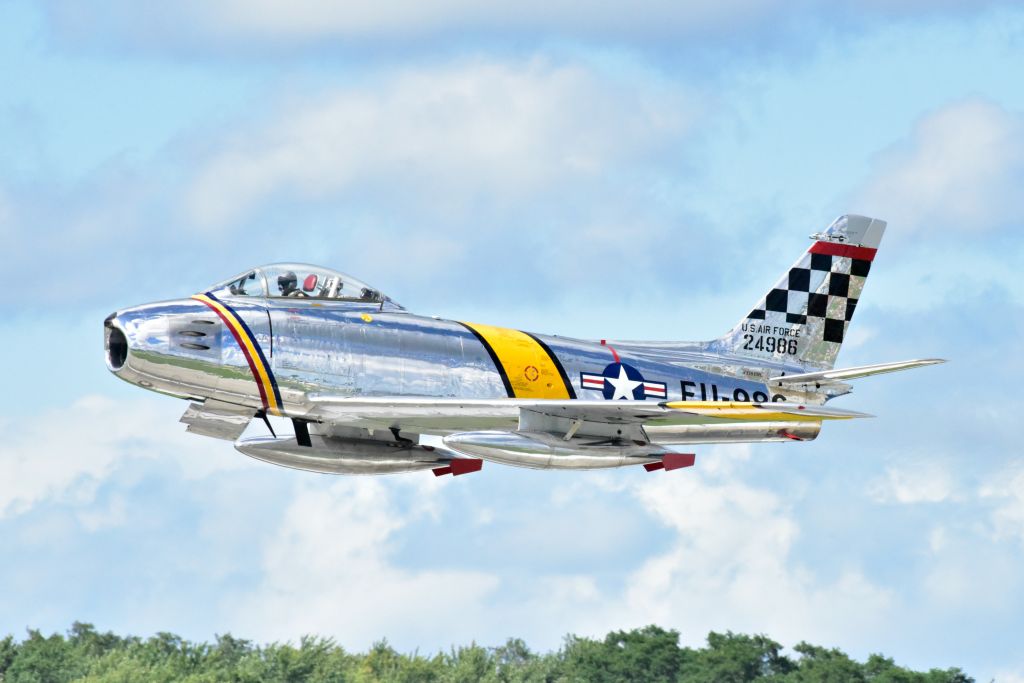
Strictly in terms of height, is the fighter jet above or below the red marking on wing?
above

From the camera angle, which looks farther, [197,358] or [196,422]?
[196,422]

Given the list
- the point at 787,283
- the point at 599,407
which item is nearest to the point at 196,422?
the point at 599,407

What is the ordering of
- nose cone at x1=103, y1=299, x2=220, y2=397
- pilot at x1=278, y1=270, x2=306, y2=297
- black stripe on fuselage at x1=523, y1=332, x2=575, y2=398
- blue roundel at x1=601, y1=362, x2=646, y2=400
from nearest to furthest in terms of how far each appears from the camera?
nose cone at x1=103, y1=299, x2=220, y2=397
pilot at x1=278, y1=270, x2=306, y2=297
black stripe on fuselage at x1=523, y1=332, x2=575, y2=398
blue roundel at x1=601, y1=362, x2=646, y2=400

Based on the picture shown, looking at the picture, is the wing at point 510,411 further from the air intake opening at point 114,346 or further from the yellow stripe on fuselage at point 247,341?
the air intake opening at point 114,346

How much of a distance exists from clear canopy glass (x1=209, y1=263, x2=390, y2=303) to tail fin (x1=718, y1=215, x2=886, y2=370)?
7.96 m

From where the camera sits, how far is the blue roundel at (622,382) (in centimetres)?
3188

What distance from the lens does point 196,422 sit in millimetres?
30891

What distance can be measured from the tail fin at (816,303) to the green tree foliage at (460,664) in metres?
39.3

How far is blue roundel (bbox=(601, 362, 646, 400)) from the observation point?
31.9 metres

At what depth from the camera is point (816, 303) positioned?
35.7m

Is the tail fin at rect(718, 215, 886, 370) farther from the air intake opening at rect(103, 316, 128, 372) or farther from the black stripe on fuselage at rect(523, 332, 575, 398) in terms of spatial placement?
the air intake opening at rect(103, 316, 128, 372)

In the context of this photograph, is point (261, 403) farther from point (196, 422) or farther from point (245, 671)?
point (245, 671)

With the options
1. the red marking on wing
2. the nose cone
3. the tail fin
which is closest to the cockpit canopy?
the nose cone

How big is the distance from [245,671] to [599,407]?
153ft
